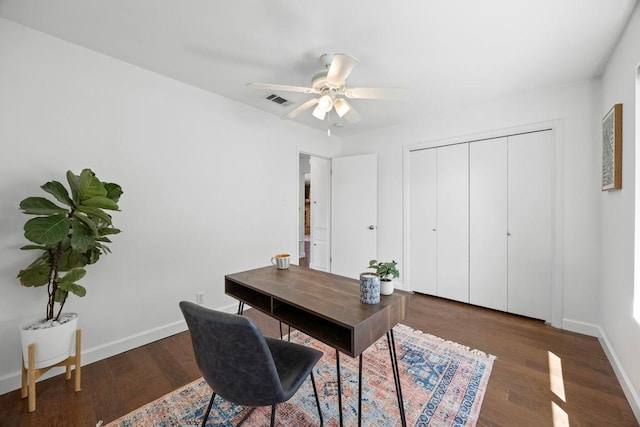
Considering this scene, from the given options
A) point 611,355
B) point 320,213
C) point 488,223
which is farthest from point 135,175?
point 611,355

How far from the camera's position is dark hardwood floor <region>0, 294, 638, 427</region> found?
1.57 m

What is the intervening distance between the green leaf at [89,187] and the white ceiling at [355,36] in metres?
1.05

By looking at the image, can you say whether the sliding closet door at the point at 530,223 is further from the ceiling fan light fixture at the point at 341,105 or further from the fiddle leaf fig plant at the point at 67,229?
the fiddle leaf fig plant at the point at 67,229

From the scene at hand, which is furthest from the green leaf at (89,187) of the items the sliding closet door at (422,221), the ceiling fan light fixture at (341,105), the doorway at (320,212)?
the sliding closet door at (422,221)

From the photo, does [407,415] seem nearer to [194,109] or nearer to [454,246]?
[454,246]

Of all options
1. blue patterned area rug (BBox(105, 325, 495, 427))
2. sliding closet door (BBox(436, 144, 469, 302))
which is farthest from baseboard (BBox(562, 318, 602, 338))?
blue patterned area rug (BBox(105, 325, 495, 427))

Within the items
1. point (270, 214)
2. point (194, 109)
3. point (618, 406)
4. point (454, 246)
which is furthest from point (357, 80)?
point (618, 406)

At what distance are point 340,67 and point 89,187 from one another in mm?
1801

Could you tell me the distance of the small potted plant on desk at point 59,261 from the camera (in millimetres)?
1597

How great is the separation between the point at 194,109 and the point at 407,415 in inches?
123

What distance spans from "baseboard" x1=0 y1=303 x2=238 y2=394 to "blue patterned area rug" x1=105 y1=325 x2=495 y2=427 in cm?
84

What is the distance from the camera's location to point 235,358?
1.02m

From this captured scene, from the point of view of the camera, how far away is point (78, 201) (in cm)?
173

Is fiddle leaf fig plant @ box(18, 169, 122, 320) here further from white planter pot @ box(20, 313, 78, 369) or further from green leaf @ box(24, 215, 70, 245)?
white planter pot @ box(20, 313, 78, 369)
